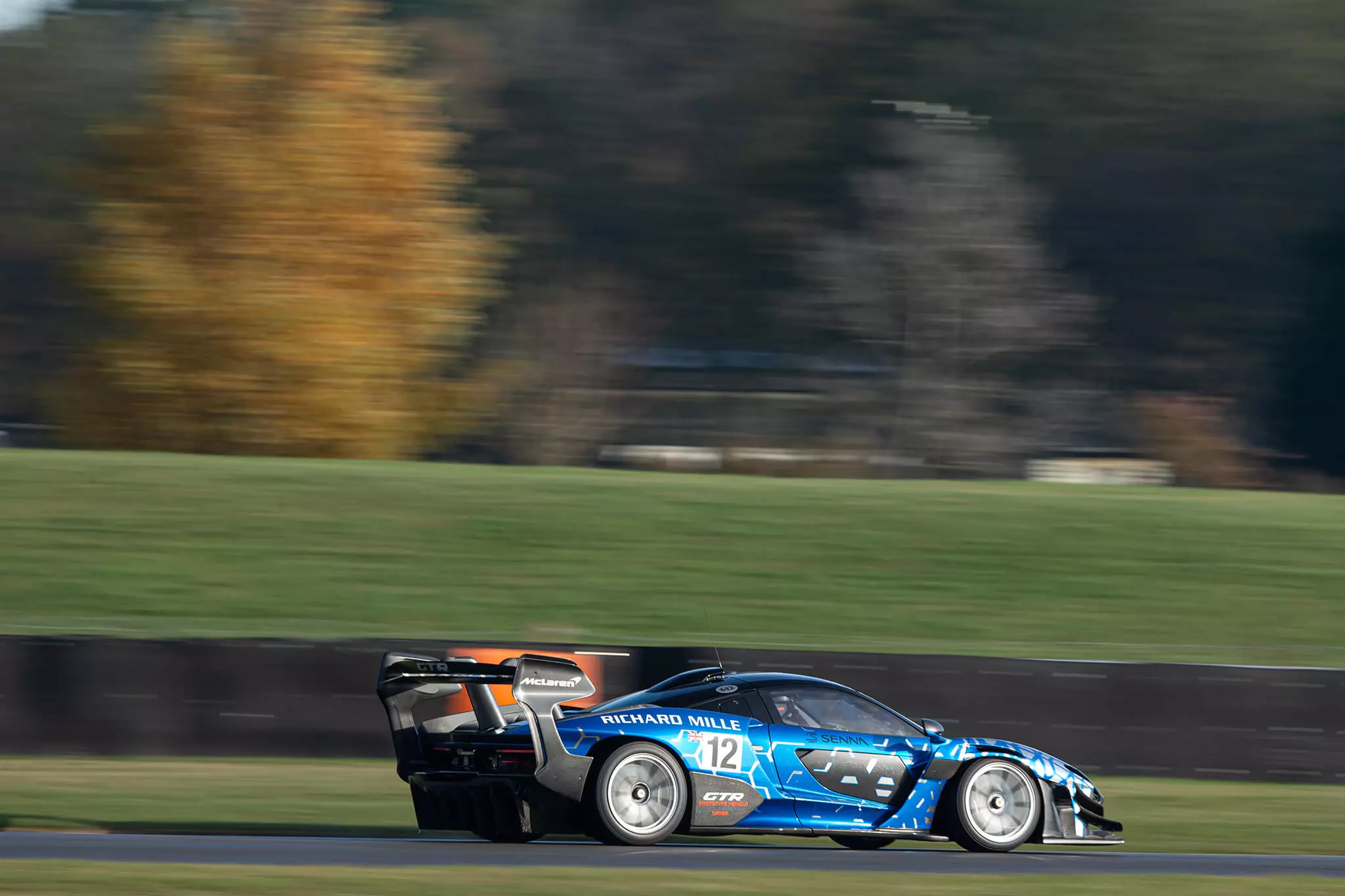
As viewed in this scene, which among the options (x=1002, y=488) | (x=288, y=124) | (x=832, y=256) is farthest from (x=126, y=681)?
(x=832, y=256)

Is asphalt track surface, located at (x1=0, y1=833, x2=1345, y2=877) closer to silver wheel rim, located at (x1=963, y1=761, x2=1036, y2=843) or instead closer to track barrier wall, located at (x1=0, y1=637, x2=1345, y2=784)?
silver wheel rim, located at (x1=963, y1=761, x2=1036, y2=843)

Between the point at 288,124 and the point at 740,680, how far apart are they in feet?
63.7

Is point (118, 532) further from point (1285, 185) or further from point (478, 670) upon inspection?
point (1285, 185)

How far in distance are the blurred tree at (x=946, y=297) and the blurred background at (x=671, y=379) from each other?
119 mm

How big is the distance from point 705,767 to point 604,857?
2.21 feet

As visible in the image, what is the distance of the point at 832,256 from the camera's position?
1638 inches

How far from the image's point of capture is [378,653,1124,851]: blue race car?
858 cm

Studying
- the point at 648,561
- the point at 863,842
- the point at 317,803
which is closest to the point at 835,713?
the point at 863,842

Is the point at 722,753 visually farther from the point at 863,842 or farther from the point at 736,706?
the point at 863,842

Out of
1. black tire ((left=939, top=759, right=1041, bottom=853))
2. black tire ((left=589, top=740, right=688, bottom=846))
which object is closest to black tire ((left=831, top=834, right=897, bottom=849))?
black tire ((left=939, top=759, right=1041, bottom=853))

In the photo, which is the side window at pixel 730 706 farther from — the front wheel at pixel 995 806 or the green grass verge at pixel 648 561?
the green grass verge at pixel 648 561

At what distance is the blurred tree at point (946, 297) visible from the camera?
39156mm

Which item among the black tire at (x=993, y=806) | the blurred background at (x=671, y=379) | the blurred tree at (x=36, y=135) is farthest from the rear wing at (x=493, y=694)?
the blurred tree at (x=36, y=135)

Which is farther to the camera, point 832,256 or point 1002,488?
point 832,256
